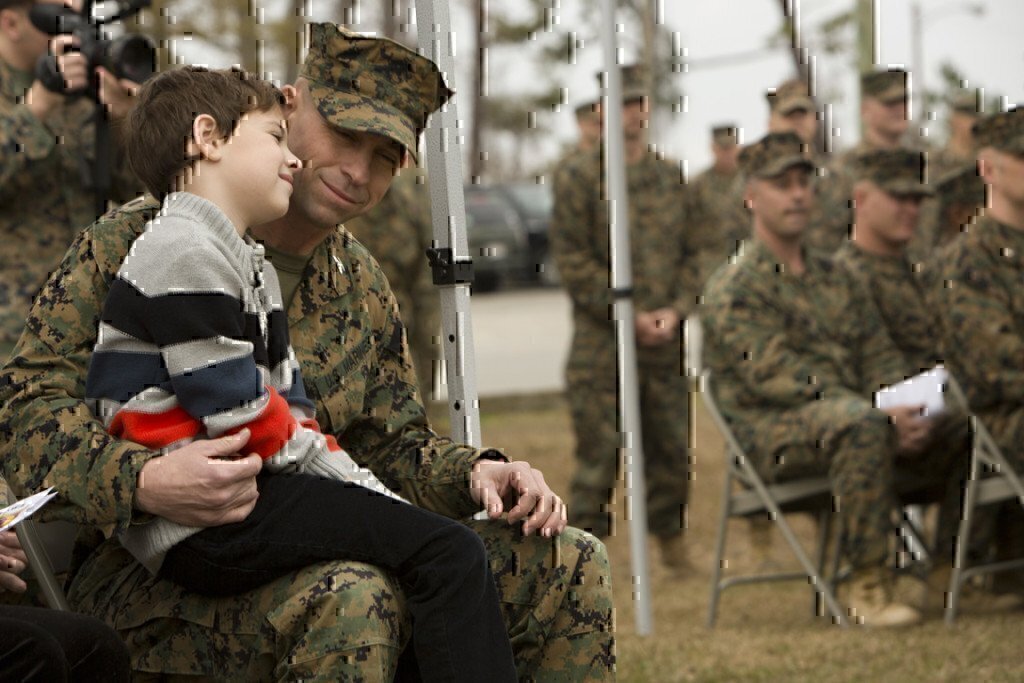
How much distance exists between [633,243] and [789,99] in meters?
2.21

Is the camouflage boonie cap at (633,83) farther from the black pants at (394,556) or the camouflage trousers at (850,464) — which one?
the black pants at (394,556)

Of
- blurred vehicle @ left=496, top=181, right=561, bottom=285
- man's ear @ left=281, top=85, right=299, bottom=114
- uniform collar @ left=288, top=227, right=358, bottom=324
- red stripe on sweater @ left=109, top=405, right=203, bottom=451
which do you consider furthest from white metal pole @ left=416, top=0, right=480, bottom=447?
blurred vehicle @ left=496, top=181, right=561, bottom=285

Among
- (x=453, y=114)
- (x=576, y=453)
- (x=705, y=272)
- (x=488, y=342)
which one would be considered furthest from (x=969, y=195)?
(x=488, y=342)

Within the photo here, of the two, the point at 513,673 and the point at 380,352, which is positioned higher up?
the point at 380,352

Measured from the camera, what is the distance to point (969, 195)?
7.61m

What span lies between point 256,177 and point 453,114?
30.3 inches

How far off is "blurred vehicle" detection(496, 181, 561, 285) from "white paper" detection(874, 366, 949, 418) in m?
16.8

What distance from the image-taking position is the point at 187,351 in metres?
2.58

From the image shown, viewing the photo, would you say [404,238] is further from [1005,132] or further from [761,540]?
[1005,132]

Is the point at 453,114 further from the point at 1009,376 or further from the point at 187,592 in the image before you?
the point at 1009,376

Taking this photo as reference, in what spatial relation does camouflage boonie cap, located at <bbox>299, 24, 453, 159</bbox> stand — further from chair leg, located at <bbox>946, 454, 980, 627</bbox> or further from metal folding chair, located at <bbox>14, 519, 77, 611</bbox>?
chair leg, located at <bbox>946, 454, 980, 627</bbox>

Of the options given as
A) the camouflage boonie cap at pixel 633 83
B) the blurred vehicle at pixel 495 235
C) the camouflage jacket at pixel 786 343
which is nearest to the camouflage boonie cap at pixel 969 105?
the camouflage boonie cap at pixel 633 83

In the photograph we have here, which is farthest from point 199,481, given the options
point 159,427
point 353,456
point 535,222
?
point 535,222

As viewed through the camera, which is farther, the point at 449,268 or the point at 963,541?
the point at 963,541
